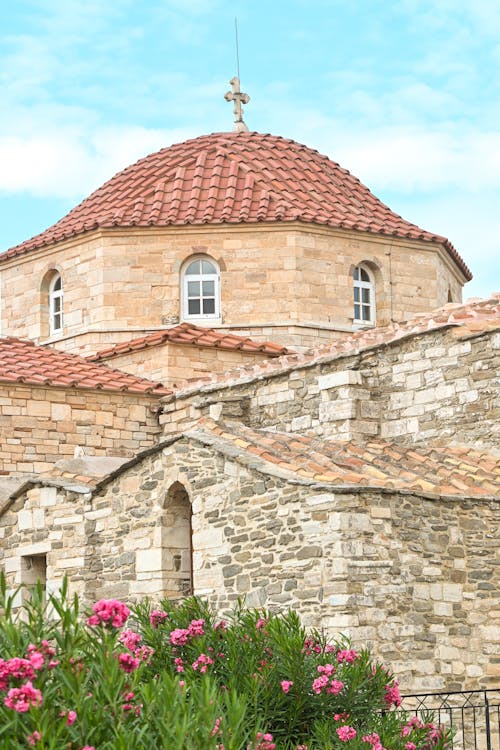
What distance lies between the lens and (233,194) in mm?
23312

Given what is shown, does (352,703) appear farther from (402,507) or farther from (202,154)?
(202,154)

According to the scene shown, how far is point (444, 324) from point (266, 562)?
176 inches

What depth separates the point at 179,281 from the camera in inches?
897

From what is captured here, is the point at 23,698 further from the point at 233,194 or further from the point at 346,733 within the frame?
the point at 233,194

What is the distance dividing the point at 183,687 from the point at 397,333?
9671mm

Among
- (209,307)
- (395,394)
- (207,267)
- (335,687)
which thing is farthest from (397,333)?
(335,687)

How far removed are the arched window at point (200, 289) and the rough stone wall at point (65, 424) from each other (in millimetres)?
3196

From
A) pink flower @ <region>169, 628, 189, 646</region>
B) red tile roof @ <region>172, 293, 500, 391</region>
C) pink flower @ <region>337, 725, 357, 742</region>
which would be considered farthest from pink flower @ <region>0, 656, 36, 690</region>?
red tile roof @ <region>172, 293, 500, 391</region>

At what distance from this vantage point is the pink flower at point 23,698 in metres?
5.89

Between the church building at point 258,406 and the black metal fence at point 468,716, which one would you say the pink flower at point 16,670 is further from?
the black metal fence at point 468,716

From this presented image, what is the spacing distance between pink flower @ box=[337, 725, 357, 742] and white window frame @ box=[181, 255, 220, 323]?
49.4ft

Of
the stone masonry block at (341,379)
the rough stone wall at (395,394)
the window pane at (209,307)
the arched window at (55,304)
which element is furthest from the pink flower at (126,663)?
the arched window at (55,304)

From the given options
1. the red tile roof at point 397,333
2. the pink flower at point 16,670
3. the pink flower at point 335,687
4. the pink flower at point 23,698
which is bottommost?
the pink flower at point 335,687

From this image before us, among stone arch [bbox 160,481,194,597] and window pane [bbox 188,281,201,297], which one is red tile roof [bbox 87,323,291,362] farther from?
stone arch [bbox 160,481,194,597]
